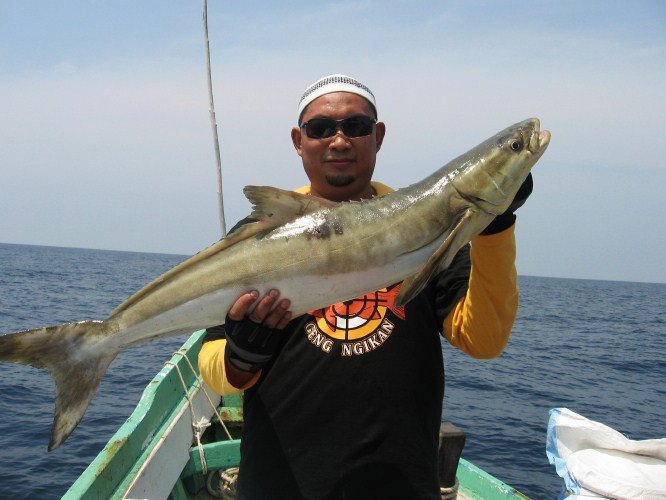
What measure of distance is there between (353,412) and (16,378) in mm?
17765

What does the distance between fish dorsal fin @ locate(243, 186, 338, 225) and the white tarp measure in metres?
3.42

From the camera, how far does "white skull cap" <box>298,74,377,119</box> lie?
385cm

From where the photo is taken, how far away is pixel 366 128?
3758mm

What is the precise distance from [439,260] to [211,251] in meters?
1.38

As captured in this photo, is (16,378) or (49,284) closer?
(16,378)

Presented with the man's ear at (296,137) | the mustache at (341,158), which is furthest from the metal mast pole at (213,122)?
the mustache at (341,158)

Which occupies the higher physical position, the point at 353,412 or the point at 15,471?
the point at 353,412

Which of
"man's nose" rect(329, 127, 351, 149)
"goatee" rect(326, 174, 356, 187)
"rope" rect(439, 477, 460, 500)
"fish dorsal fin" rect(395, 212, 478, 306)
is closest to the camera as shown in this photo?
"fish dorsal fin" rect(395, 212, 478, 306)

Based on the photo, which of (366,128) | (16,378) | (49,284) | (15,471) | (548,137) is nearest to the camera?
(548,137)

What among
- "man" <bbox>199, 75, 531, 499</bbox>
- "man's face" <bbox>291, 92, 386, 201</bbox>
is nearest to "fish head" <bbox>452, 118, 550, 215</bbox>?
"man" <bbox>199, 75, 531, 499</bbox>

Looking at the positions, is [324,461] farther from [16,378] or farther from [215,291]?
[16,378]

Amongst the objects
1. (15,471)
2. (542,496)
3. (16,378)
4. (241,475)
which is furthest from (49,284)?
(241,475)

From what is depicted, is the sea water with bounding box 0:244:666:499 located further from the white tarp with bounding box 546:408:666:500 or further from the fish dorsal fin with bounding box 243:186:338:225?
the fish dorsal fin with bounding box 243:186:338:225

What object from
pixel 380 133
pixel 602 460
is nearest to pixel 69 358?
pixel 380 133
